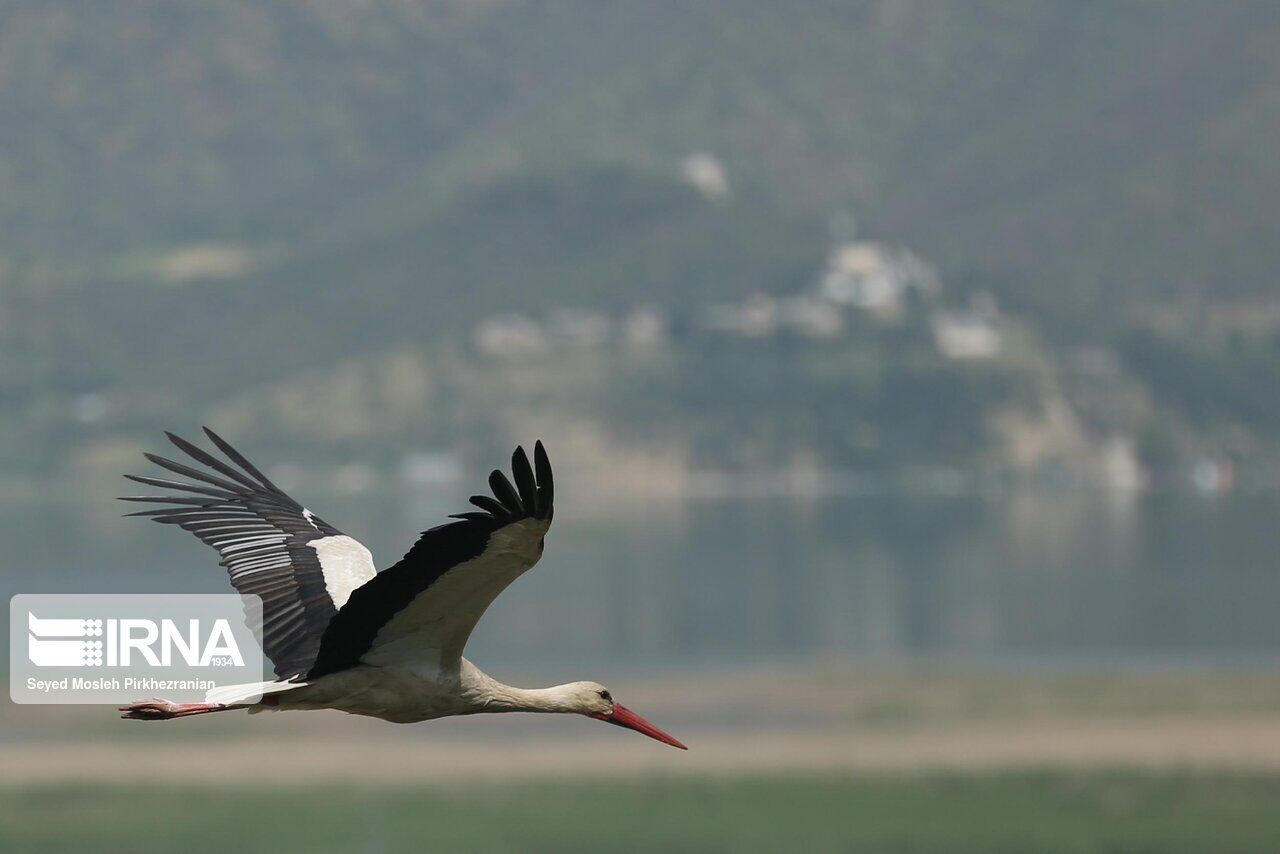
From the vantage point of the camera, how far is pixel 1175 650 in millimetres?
108250

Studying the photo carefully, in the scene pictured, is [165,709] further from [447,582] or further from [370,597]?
[447,582]

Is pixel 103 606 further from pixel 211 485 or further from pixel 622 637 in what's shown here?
pixel 211 485

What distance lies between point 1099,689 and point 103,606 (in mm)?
49018

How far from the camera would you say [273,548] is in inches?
755

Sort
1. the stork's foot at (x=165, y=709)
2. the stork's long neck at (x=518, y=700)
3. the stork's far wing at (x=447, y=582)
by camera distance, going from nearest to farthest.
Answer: the stork's far wing at (x=447, y=582) < the stork's foot at (x=165, y=709) < the stork's long neck at (x=518, y=700)

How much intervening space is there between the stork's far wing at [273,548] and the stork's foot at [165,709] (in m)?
1.30

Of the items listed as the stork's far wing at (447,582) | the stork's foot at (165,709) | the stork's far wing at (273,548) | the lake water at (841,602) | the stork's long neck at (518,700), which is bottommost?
the stork's foot at (165,709)

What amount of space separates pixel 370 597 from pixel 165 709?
174 centimetres

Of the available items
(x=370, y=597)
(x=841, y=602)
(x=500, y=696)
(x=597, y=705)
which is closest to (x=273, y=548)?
(x=500, y=696)

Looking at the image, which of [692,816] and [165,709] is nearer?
[165,709]

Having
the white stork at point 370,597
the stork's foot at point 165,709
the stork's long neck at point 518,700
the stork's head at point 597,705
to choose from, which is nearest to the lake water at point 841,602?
the white stork at point 370,597

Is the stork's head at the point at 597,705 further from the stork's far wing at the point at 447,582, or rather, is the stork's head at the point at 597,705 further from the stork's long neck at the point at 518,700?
the stork's far wing at the point at 447,582

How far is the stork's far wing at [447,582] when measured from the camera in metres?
14.8

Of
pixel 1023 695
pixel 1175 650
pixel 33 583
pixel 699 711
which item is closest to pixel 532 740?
pixel 699 711
